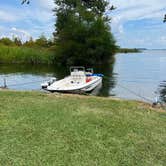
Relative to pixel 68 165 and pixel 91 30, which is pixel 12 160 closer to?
pixel 68 165

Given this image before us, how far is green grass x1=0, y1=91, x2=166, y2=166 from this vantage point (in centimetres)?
439

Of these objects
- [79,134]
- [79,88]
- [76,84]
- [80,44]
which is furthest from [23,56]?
[79,134]

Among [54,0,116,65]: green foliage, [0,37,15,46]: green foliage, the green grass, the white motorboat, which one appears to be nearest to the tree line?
[54,0,116,65]: green foliage

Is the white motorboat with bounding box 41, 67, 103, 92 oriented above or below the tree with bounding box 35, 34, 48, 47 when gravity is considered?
below

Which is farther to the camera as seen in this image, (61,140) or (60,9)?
(60,9)

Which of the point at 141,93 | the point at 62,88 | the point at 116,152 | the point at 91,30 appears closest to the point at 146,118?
the point at 116,152

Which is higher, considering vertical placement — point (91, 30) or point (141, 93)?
point (91, 30)

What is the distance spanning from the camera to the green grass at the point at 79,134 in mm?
4395

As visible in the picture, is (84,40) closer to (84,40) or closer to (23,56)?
(84,40)

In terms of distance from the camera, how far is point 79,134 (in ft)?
17.8

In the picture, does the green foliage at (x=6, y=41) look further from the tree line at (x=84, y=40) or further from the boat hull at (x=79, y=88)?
the boat hull at (x=79, y=88)

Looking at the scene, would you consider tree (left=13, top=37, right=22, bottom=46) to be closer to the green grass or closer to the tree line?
the tree line

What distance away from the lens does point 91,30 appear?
139 ft

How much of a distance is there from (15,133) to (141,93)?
1463cm
